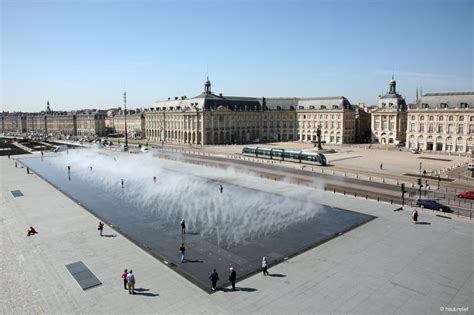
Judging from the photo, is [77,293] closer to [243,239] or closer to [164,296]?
[164,296]

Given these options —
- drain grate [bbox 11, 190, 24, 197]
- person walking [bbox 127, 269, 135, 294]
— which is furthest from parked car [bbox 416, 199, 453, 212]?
drain grate [bbox 11, 190, 24, 197]

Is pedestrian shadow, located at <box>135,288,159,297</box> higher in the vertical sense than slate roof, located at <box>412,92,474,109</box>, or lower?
lower

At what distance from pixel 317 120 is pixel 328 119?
15.9ft

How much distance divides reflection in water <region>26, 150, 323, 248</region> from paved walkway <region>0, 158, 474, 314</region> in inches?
255

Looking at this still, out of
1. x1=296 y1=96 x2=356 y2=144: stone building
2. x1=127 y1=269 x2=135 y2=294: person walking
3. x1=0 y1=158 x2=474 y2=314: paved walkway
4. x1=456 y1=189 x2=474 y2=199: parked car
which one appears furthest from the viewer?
x1=296 y1=96 x2=356 y2=144: stone building

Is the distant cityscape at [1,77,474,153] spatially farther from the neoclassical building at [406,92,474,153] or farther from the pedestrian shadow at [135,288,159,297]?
the pedestrian shadow at [135,288,159,297]

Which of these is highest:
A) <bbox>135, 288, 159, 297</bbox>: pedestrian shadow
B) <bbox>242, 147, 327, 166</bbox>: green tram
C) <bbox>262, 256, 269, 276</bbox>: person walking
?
<bbox>242, 147, 327, 166</bbox>: green tram

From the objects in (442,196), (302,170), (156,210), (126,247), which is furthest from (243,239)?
(302,170)

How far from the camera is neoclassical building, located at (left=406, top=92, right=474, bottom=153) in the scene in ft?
306

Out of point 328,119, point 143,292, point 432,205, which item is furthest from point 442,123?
→ point 143,292

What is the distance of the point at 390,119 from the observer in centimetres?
11738

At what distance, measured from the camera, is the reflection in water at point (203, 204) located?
33750 mm

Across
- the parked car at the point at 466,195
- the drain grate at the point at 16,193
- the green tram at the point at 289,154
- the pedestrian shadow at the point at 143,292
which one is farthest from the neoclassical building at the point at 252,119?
the pedestrian shadow at the point at 143,292

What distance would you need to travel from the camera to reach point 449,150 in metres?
Result: 96.6
